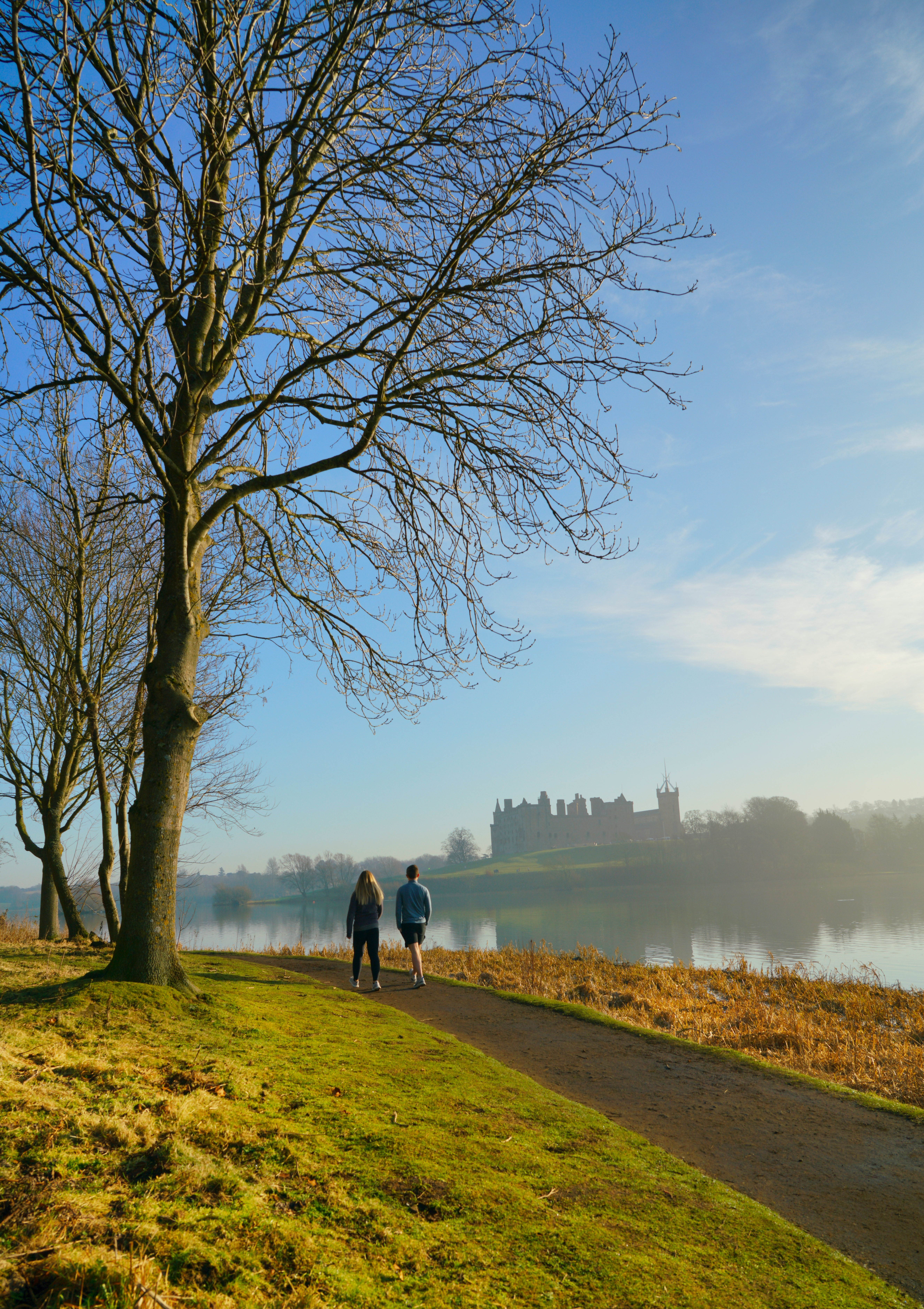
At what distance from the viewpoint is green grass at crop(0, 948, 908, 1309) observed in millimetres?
2037

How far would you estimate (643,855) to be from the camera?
99500 mm

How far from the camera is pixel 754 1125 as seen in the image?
5.45m

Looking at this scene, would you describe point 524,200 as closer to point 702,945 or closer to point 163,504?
point 163,504

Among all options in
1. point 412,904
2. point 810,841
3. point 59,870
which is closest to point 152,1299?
point 412,904

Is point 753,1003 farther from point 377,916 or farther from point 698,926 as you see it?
point 698,926

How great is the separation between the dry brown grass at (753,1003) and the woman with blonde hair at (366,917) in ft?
7.80

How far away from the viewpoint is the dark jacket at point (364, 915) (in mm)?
10188

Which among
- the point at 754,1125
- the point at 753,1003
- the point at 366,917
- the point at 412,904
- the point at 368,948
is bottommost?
the point at 753,1003

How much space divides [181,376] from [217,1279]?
7.26m

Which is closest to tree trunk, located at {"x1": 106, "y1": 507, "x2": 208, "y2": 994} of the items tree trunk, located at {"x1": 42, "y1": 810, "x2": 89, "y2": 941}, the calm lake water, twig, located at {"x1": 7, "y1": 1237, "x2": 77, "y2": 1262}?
twig, located at {"x1": 7, "y1": 1237, "x2": 77, "y2": 1262}

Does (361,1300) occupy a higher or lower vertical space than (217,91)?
lower

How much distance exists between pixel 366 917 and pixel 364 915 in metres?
0.04

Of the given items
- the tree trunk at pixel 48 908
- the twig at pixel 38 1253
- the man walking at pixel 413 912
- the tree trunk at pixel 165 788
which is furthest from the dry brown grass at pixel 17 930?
the twig at pixel 38 1253

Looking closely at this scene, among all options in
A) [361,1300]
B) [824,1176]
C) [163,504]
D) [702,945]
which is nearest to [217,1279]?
[361,1300]
